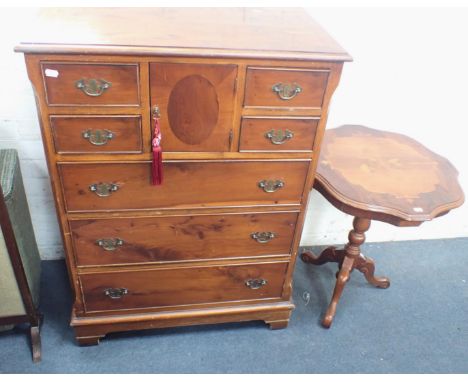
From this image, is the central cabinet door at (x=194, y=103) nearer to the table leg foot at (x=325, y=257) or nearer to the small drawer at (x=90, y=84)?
the small drawer at (x=90, y=84)

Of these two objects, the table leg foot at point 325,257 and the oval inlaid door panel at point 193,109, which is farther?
the table leg foot at point 325,257

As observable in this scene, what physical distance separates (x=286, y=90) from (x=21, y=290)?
1.33 metres

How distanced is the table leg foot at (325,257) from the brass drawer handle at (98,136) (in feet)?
4.72

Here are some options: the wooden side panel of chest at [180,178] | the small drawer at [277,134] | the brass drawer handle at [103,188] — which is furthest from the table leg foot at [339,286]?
the brass drawer handle at [103,188]

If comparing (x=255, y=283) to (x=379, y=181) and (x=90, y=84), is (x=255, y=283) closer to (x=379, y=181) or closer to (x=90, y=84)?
(x=379, y=181)

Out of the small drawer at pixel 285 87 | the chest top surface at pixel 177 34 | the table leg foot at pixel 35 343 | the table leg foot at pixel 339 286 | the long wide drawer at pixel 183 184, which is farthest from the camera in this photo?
the table leg foot at pixel 339 286

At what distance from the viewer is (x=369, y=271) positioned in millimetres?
2316

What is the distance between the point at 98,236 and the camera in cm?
161

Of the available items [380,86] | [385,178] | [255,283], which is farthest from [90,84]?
[380,86]

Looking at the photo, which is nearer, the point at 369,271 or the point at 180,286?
the point at 180,286

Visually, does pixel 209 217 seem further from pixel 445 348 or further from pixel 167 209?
pixel 445 348

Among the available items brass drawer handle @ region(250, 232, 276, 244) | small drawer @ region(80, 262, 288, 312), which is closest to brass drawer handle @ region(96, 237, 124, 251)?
small drawer @ region(80, 262, 288, 312)

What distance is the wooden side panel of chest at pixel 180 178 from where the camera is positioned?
131cm

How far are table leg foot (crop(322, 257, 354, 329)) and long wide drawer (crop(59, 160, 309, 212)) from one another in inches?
25.2
